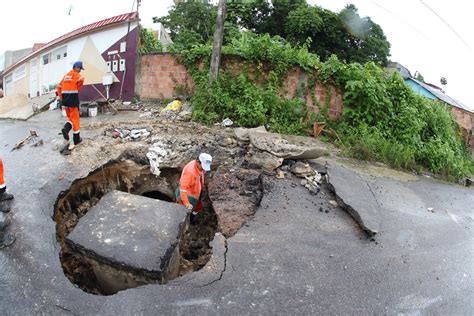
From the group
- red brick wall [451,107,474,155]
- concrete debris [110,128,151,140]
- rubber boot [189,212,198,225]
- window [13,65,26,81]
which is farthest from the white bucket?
red brick wall [451,107,474,155]

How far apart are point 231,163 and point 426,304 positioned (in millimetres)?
3653

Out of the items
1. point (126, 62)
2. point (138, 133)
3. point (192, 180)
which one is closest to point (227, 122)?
point (138, 133)

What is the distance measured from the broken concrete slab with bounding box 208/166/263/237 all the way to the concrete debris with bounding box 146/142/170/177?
1177mm

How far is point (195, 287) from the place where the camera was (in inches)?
145

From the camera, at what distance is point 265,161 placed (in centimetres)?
606

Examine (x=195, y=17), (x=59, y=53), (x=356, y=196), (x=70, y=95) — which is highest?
(x=195, y=17)

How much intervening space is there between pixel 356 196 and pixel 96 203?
4.26 meters

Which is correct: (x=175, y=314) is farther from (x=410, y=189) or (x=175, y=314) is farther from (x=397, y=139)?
(x=397, y=139)

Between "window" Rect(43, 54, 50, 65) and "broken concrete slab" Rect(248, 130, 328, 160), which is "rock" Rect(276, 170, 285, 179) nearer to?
"broken concrete slab" Rect(248, 130, 328, 160)

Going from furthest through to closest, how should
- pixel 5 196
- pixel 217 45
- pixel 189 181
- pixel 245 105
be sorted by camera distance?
pixel 217 45 < pixel 245 105 < pixel 189 181 < pixel 5 196

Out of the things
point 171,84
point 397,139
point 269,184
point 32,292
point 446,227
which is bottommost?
point 32,292

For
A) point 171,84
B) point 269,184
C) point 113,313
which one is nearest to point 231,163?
point 269,184

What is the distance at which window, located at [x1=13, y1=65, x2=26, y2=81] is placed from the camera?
663 inches

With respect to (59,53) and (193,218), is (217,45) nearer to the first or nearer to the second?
(193,218)
